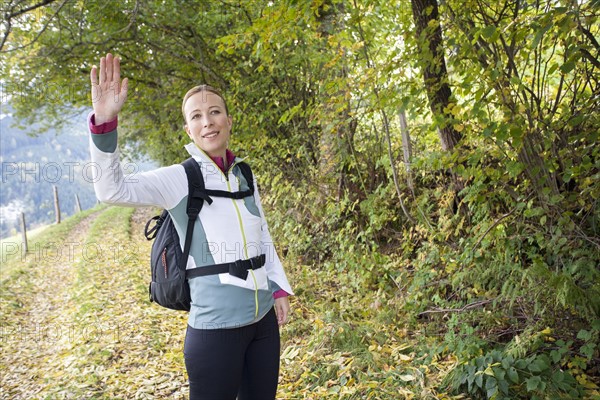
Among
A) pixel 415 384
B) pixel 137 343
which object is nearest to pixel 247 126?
pixel 137 343

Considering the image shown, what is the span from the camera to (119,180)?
5.78ft

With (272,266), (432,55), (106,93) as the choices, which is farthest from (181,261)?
(432,55)

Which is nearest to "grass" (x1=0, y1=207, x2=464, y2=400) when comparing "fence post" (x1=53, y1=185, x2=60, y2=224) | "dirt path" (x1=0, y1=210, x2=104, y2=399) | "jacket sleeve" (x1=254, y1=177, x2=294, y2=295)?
"dirt path" (x1=0, y1=210, x2=104, y2=399)

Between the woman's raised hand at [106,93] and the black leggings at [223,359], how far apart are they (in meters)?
1.02

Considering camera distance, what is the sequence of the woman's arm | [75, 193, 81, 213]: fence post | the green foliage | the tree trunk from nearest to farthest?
the woman's arm < the green foliage < the tree trunk < [75, 193, 81, 213]: fence post

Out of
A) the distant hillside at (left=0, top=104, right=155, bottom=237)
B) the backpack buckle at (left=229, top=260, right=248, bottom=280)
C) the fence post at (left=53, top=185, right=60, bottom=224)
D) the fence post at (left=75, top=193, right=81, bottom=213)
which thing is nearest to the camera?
the backpack buckle at (left=229, top=260, right=248, bottom=280)

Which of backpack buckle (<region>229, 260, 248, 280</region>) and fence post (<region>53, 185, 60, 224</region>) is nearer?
backpack buckle (<region>229, 260, 248, 280</region>)

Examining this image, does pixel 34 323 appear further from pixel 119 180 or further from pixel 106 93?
pixel 106 93

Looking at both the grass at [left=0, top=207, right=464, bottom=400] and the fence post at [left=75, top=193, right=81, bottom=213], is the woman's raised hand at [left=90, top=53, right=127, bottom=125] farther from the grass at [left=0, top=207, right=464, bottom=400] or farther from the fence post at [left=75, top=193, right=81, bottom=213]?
the fence post at [left=75, top=193, right=81, bottom=213]

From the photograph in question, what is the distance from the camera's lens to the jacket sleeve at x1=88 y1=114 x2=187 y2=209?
170cm

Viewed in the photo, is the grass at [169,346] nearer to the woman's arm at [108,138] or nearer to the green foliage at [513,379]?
the green foliage at [513,379]

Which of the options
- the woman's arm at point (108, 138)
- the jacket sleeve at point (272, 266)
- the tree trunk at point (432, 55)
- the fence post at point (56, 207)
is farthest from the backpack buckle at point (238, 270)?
the fence post at point (56, 207)

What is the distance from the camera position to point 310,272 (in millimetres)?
7305

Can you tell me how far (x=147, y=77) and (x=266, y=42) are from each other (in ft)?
19.0
